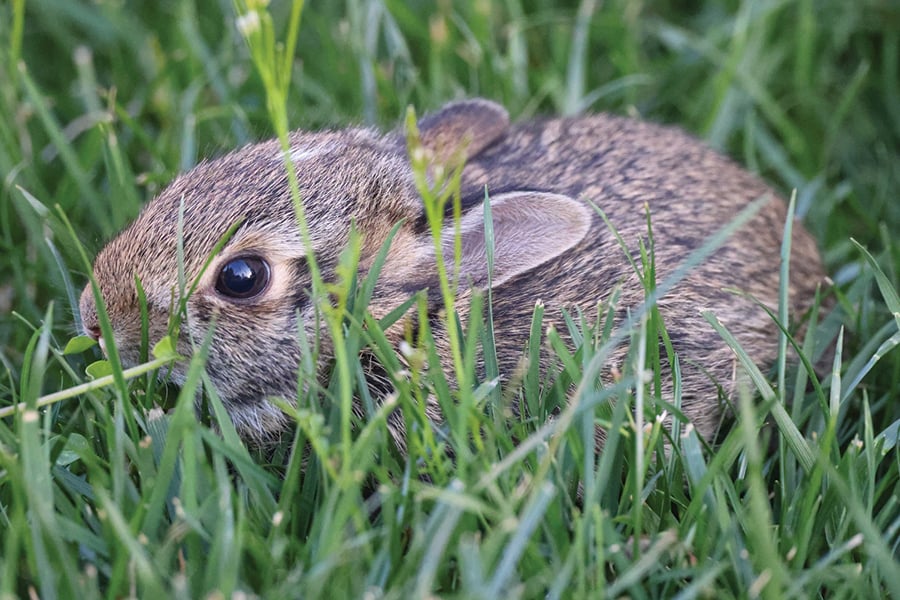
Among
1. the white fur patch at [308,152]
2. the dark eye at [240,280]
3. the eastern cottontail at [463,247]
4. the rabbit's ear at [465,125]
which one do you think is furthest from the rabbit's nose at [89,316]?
the rabbit's ear at [465,125]

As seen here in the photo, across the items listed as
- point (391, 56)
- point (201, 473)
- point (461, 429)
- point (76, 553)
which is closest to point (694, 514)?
point (461, 429)

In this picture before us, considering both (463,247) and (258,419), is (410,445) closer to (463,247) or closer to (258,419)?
(258,419)

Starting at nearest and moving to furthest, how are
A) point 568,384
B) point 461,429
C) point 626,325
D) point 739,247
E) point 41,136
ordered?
point 461,429, point 626,325, point 568,384, point 739,247, point 41,136

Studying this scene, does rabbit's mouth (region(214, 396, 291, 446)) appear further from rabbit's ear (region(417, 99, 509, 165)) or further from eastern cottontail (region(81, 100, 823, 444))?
rabbit's ear (region(417, 99, 509, 165))

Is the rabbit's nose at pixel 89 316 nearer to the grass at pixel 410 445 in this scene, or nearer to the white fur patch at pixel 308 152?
the grass at pixel 410 445

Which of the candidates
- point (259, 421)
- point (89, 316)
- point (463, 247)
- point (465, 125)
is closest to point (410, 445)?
point (259, 421)

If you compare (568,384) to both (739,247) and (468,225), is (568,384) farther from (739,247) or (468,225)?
(739,247)
